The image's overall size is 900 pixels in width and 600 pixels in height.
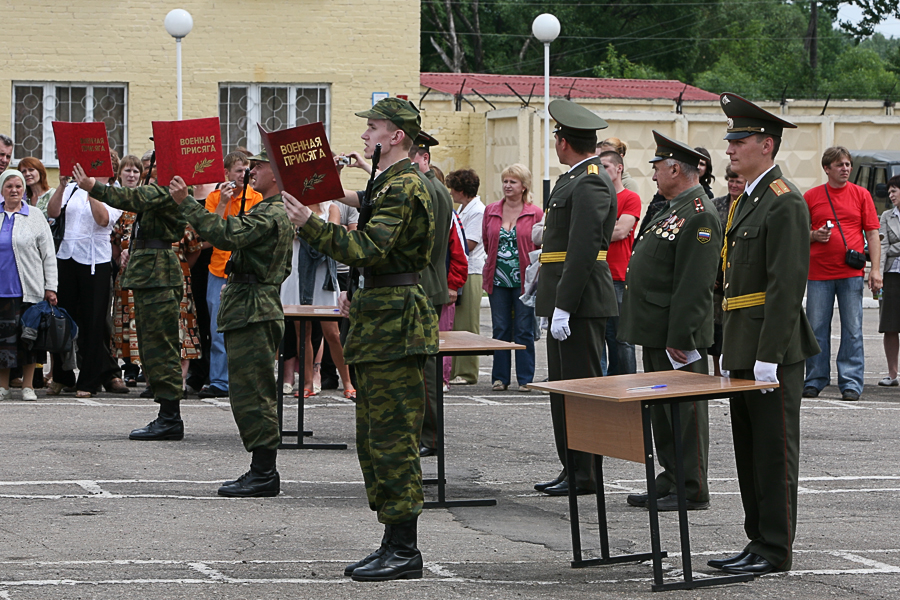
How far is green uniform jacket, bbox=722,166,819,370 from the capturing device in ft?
19.7

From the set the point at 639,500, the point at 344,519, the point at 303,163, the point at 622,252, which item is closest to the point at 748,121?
the point at 303,163

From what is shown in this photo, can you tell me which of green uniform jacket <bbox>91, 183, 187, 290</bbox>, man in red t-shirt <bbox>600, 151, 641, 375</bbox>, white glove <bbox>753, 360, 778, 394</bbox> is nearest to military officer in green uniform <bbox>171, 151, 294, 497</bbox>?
green uniform jacket <bbox>91, 183, 187, 290</bbox>

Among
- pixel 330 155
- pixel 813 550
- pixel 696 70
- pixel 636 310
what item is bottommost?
pixel 813 550

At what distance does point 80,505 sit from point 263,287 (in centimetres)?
167

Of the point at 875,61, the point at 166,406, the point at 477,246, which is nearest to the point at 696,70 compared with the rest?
the point at 875,61

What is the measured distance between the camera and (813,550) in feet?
21.6

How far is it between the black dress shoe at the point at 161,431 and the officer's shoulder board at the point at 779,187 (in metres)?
5.23

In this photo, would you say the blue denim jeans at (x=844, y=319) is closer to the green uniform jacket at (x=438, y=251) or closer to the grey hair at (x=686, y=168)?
the green uniform jacket at (x=438, y=251)

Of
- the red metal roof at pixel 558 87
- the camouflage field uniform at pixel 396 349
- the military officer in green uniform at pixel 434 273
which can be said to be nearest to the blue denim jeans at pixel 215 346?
the military officer in green uniform at pixel 434 273

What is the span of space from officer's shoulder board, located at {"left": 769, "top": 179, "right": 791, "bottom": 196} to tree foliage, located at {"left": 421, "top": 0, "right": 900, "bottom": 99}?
42269 millimetres

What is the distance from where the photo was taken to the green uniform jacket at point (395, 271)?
5848 mm

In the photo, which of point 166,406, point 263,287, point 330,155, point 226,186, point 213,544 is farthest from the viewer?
point 166,406

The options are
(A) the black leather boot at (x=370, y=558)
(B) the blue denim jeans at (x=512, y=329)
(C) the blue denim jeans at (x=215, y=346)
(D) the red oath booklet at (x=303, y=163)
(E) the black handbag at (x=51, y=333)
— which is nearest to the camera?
(D) the red oath booklet at (x=303, y=163)

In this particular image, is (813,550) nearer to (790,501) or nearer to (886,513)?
(790,501)
